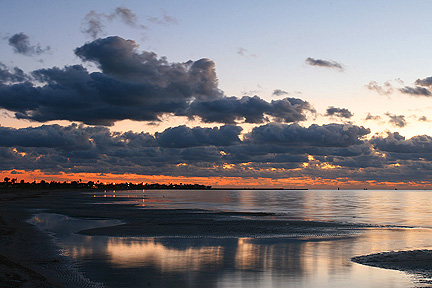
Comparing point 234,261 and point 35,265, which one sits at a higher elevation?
point 35,265

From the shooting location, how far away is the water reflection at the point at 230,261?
21.5m

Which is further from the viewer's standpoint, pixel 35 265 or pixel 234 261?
pixel 234 261

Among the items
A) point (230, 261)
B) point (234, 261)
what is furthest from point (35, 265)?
point (234, 261)

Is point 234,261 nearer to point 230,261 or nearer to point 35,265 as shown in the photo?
point 230,261

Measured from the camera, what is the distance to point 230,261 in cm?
2667

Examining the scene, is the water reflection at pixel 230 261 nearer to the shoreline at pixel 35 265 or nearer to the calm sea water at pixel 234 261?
the calm sea water at pixel 234 261

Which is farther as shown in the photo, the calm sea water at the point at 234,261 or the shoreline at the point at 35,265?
the calm sea water at the point at 234,261

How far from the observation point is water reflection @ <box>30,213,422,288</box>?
21547mm

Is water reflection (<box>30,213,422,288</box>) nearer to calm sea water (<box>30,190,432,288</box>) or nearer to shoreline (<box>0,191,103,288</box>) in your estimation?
calm sea water (<box>30,190,432,288</box>)

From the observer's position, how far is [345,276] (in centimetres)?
2314

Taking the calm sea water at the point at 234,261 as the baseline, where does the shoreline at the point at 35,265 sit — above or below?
above

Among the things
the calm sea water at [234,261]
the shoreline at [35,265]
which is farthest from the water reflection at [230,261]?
the shoreline at [35,265]

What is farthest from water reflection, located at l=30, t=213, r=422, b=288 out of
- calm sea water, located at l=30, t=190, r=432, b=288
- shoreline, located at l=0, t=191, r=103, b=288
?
shoreline, located at l=0, t=191, r=103, b=288

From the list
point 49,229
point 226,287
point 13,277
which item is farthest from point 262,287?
point 49,229
